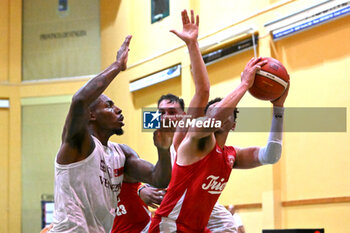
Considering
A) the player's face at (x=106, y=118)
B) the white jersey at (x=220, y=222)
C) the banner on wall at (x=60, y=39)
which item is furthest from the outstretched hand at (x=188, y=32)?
the banner on wall at (x=60, y=39)

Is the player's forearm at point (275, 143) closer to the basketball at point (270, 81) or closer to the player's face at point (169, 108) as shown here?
the basketball at point (270, 81)

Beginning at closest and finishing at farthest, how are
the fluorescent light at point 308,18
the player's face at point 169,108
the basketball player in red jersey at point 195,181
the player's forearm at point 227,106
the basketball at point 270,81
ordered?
the player's forearm at point 227,106, the basketball player in red jersey at point 195,181, the basketball at point 270,81, the player's face at point 169,108, the fluorescent light at point 308,18

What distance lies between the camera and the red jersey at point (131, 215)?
5.58 m

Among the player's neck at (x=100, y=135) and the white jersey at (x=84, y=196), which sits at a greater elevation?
the player's neck at (x=100, y=135)

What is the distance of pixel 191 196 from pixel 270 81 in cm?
121

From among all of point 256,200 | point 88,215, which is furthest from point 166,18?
point 88,215

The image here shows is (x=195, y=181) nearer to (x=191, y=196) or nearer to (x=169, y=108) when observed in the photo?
(x=191, y=196)

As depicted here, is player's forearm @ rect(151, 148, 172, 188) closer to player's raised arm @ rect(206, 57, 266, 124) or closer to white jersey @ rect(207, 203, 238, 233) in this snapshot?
player's raised arm @ rect(206, 57, 266, 124)

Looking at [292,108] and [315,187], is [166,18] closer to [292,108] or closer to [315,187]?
[292,108]

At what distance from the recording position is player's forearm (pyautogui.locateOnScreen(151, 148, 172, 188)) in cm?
469

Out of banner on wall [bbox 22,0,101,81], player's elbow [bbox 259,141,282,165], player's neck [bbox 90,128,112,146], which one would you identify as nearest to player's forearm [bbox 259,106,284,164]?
player's elbow [bbox 259,141,282,165]

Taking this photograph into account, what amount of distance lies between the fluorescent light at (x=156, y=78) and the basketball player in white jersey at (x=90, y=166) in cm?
749

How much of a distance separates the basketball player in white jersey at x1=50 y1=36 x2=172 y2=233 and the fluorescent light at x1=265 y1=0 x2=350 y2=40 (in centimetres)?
507

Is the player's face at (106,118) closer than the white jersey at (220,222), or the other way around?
the player's face at (106,118)
